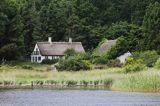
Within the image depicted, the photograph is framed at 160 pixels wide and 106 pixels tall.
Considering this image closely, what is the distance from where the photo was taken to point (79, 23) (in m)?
103

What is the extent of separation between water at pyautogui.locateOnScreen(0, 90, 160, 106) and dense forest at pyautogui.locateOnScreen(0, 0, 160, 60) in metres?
40.9

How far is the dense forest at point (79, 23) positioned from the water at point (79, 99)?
40893mm

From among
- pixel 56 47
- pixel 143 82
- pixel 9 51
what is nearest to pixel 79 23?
pixel 56 47

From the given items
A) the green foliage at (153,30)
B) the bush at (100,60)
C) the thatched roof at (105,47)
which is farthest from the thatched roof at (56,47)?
the green foliage at (153,30)

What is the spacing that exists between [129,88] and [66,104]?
10.0m

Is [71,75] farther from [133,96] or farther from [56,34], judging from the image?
[56,34]

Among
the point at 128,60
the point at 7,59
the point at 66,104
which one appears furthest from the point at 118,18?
the point at 66,104

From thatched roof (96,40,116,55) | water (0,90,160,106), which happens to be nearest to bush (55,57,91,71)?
water (0,90,160,106)

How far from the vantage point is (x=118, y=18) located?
115938 millimetres

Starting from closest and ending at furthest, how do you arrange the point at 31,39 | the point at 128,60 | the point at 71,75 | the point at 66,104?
the point at 66,104
the point at 71,75
the point at 128,60
the point at 31,39

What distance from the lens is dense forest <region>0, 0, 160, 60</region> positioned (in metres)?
82.7

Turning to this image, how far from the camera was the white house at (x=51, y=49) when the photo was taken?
97625 millimetres

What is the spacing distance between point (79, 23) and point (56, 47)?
7.21 metres

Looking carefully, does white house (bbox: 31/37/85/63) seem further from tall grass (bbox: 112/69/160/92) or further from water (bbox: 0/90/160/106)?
tall grass (bbox: 112/69/160/92)
